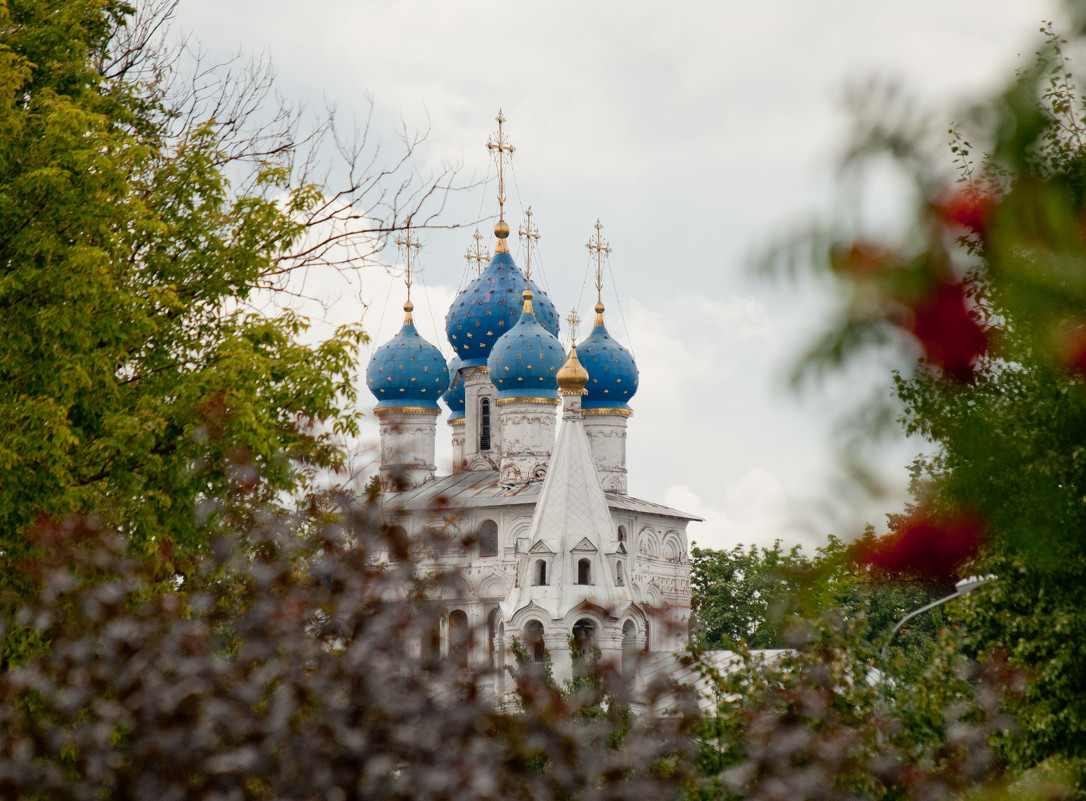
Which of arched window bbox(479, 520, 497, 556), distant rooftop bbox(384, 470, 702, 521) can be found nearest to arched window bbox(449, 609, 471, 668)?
distant rooftop bbox(384, 470, 702, 521)

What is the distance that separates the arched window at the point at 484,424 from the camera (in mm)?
43125

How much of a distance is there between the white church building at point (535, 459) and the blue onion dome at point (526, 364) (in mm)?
43

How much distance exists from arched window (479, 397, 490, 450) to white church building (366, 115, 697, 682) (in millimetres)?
45

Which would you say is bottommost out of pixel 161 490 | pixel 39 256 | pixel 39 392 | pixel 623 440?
pixel 161 490

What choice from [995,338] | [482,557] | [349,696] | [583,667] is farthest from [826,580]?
[482,557]

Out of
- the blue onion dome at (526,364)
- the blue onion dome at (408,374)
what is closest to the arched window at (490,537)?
the blue onion dome at (526,364)

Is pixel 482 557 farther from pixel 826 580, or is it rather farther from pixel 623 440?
pixel 826 580

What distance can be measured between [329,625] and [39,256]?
6602 mm

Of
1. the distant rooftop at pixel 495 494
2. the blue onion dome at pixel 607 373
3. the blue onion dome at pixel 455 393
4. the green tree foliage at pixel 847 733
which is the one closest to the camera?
the green tree foliage at pixel 847 733

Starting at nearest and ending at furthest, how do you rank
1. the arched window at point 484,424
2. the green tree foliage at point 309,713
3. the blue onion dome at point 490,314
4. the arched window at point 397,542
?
the green tree foliage at point 309,713, the arched window at point 397,542, the arched window at point 484,424, the blue onion dome at point 490,314

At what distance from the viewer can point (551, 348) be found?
39.9 meters

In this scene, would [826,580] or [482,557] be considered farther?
[482,557]

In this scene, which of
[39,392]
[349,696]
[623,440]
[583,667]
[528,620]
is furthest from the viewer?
[623,440]

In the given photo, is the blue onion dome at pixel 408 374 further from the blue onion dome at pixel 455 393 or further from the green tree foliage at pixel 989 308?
the green tree foliage at pixel 989 308
